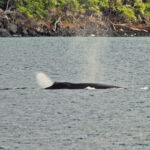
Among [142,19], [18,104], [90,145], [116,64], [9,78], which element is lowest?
[142,19]

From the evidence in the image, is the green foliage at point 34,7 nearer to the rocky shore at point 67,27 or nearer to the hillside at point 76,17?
the hillside at point 76,17

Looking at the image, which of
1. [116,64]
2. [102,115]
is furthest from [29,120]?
[116,64]

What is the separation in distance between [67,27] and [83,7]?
1448 centimetres

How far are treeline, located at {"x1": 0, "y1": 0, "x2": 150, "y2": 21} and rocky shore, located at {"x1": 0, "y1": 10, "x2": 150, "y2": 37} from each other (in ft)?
7.20

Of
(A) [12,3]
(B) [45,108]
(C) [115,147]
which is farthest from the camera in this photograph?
(A) [12,3]

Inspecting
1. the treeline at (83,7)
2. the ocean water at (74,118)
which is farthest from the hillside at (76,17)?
the ocean water at (74,118)

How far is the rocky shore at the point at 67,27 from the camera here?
145250 millimetres

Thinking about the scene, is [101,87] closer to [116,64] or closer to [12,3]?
[116,64]

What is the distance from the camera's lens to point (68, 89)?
124 feet

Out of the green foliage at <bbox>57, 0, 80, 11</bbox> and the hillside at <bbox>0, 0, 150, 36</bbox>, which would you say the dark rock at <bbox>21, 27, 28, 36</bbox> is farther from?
the green foliage at <bbox>57, 0, 80, 11</bbox>

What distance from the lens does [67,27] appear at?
152 metres

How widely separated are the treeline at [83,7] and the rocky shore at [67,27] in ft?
7.20

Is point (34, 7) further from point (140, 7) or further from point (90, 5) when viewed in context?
point (140, 7)

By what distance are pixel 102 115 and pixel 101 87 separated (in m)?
9.51
